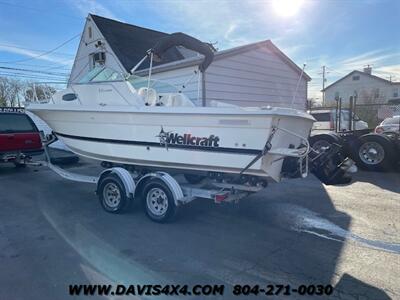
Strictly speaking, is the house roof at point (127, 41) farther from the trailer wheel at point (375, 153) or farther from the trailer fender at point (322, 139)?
the trailer wheel at point (375, 153)

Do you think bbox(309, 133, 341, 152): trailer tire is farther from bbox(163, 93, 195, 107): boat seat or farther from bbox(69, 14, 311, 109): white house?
bbox(163, 93, 195, 107): boat seat

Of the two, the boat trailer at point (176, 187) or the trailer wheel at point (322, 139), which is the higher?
the trailer wheel at point (322, 139)

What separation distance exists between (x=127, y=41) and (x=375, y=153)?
1372 centimetres

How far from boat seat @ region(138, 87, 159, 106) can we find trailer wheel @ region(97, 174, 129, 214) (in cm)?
140

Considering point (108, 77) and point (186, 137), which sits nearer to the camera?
point (186, 137)

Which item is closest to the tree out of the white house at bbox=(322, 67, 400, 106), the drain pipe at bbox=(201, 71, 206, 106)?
the drain pipe at bbox=(201, 71, 206, 106)

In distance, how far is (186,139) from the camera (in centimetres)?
519

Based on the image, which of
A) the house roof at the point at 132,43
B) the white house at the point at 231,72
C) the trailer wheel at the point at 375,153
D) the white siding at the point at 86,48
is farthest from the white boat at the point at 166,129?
the white siding at the point at 86,48

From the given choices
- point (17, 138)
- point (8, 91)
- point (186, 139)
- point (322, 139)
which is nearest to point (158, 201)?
point (186, 139)

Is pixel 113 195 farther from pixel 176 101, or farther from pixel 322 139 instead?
pixel 322 139

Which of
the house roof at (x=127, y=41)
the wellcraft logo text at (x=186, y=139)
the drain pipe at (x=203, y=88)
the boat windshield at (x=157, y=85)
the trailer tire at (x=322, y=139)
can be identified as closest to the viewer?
the wellcraft logo text at (x=186, y=139)

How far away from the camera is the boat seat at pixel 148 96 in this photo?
5.92 m

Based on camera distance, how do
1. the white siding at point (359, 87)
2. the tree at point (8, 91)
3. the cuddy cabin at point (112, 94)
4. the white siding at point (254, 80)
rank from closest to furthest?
the cuddy cabin at point (112, 94) → the white siding at point (254, 80) → the tree at point (8, 91) → the white siding at point (359, 87)

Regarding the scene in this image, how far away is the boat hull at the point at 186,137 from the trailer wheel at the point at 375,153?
16.3ft
